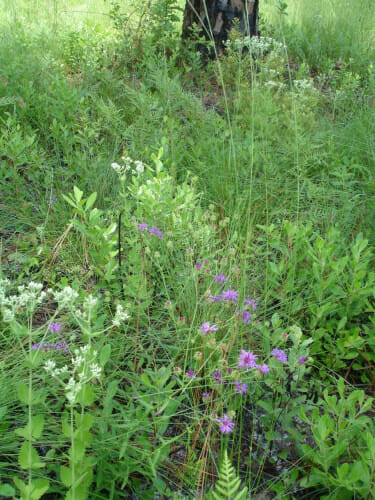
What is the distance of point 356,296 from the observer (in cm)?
186

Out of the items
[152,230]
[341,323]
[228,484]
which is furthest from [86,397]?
[341,323]

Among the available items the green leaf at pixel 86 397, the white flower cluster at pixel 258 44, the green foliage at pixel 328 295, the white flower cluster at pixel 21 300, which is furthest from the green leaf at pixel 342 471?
the white flower cluster at pixel 258 44

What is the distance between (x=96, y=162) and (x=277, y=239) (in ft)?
3.71

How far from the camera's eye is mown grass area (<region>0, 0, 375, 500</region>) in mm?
1312

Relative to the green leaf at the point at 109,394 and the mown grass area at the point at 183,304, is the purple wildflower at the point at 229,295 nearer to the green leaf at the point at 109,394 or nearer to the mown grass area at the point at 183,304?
the mown grass area at the point at 183,304

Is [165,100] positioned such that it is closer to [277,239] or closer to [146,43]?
[146,43]

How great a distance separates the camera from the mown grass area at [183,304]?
1.31m

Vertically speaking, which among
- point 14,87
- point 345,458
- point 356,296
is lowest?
point 345,458

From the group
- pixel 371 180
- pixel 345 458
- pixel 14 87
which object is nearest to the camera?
pixel 345 458

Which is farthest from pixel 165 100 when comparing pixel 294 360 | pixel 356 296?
pixel 294 360

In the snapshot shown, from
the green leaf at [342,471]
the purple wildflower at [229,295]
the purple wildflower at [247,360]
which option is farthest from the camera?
the purple wildflower at [229,295]

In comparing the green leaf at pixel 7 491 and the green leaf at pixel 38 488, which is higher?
the green leaf at pixel 38 488

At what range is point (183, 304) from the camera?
6.35ft

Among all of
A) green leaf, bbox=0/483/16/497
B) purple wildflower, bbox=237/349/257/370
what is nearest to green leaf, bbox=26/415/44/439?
green leaf, bbox=0/483/16/497
